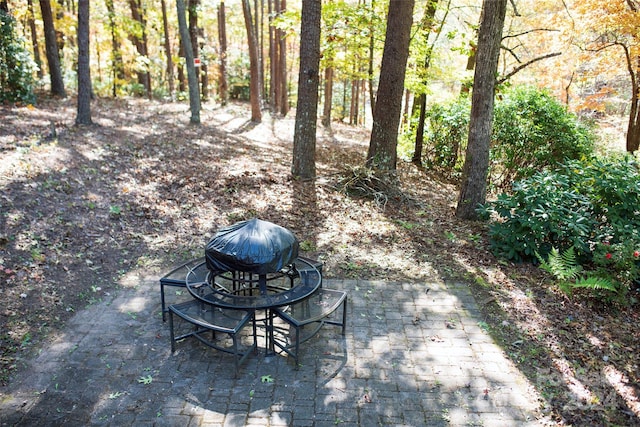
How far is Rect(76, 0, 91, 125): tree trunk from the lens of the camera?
978 cm

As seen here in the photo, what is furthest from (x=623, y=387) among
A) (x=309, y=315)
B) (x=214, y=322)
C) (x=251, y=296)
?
(x=214, y=322)

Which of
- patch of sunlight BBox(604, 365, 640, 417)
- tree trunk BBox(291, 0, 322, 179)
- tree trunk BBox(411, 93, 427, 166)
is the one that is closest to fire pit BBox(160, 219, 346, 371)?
patch of sunlight BBox(604, 365, 640, 417)

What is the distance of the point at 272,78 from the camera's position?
62.0ft

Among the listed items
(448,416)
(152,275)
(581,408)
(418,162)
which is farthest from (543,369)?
(418,162)

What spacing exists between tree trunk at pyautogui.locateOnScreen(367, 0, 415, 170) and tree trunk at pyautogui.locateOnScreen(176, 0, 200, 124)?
20.2 ft

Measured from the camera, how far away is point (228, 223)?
673 centimetres

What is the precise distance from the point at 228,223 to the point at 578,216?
4903 mm

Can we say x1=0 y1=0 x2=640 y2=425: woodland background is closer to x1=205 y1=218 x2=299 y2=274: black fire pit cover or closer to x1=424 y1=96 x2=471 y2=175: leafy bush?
x1=424 y1=96 x2=471 y2=175: leafy bush

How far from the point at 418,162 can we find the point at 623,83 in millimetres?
12374

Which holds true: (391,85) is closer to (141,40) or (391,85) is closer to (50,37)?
(50,37)

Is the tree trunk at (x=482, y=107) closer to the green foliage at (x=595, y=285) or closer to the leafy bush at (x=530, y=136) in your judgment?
the green foliage at (x=595, y=285)

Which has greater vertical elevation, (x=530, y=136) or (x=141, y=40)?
(x=141, y=40)

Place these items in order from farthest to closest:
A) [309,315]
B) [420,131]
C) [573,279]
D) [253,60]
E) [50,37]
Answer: [253,60] < [50,37] < [420,131] < [573,279] < [309,315]

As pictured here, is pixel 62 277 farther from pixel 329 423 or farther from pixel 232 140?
pixel 232 140
